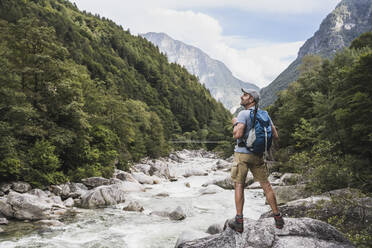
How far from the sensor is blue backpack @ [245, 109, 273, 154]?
4820 mm

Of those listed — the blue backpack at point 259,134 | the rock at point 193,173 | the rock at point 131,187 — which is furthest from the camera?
the rock at point 193,173

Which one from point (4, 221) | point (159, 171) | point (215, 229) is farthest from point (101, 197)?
point (159, 171)

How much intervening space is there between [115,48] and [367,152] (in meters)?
124

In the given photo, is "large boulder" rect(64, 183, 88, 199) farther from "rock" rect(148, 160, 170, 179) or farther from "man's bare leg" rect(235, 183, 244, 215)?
"man's bare leg" rect(235, 183, 244, 215)

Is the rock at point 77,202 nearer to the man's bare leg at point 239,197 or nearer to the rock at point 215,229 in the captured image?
the rock at point 215,229

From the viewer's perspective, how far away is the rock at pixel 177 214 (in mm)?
13772

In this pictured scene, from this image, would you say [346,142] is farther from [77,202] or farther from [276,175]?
[77,202]

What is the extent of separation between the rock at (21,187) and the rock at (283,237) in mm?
13623

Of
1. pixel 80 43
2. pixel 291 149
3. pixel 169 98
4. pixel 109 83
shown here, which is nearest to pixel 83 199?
pixel 291 149

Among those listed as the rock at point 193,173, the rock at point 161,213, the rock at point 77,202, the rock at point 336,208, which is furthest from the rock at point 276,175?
the rock at point 336,208

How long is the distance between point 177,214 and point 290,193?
6.13 metres

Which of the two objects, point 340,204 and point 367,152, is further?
point 367,152

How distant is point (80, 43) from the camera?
88.7 meters

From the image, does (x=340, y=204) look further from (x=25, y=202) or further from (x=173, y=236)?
(x=25, y=202)
